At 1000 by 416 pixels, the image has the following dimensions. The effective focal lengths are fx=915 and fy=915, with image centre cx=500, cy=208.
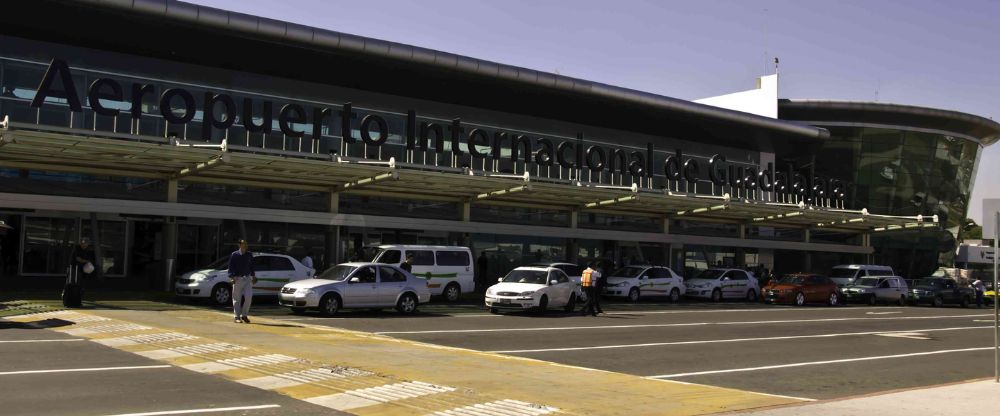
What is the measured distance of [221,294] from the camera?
82.5 ft

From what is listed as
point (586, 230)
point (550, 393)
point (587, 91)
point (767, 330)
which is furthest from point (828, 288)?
point (550, 393)

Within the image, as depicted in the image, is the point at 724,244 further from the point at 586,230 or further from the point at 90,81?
the point at 90,81

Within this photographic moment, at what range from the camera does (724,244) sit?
4606cm

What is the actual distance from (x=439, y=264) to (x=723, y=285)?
14.7m

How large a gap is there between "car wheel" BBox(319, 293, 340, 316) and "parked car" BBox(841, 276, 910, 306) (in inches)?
1096

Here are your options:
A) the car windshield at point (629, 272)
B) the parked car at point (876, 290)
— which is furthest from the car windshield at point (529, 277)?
the parked car at point (876, 290)

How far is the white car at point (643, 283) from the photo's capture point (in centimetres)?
3459

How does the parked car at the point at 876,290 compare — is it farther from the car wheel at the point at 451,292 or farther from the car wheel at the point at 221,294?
the car wheel at the point at 221,294

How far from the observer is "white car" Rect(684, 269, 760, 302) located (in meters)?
38.2

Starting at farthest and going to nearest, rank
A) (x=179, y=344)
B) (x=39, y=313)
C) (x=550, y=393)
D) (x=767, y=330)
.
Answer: (x=767, y=330) → (x=39, y=313) → (x=179, y=344) → (x=550, y=393)

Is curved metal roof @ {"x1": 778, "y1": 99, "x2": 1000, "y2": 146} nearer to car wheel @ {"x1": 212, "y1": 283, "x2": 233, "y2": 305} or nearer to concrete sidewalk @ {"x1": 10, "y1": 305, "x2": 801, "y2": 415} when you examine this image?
car wheel @ {"x1": 212, "y1": 283, "x2": 233, "y2": 305}

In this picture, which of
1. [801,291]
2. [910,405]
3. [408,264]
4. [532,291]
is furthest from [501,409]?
[801,291]

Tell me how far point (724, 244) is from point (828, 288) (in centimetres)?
724

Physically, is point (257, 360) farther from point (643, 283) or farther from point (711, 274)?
point (711, 274)
